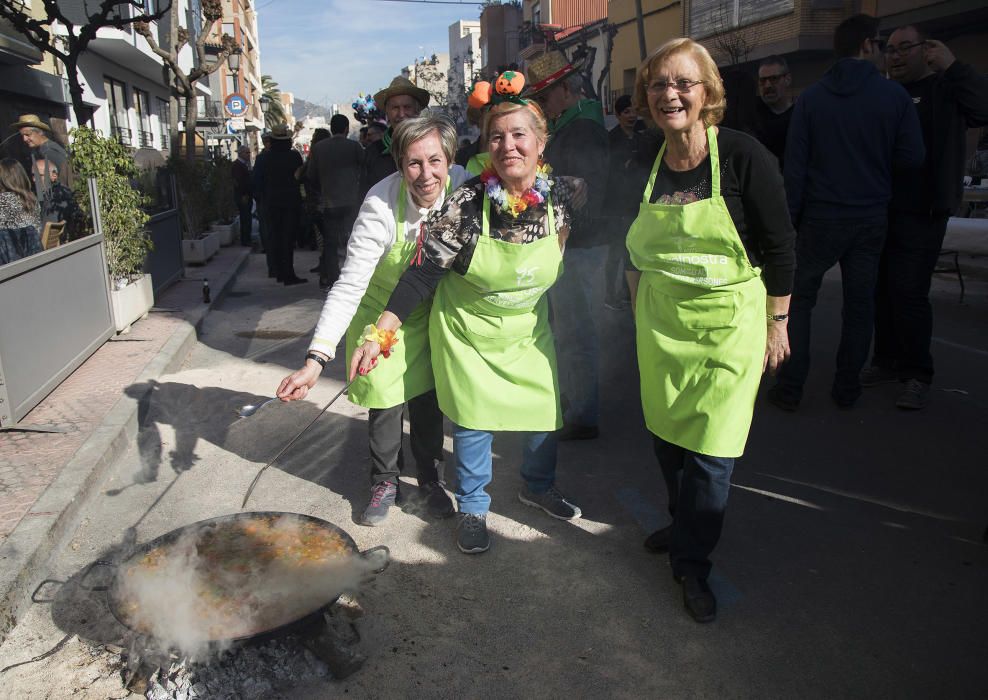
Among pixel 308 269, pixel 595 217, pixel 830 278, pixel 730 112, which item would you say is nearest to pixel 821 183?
pixel 730 112

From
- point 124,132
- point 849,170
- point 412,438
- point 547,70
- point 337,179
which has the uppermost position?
point 124,132

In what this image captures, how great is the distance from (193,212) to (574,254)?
9902mm

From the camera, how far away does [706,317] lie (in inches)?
102

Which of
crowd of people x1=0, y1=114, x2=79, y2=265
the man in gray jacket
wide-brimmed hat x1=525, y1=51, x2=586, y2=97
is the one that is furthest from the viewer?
the man in gray jacket

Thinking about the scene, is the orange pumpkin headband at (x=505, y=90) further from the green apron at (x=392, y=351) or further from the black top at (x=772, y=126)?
the black top at (x=772, y=126)

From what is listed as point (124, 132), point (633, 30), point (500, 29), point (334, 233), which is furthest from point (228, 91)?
point (334, 233)

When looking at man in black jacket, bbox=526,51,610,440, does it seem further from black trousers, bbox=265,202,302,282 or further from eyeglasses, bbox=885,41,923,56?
black trousers, bbox=265,202,302,282

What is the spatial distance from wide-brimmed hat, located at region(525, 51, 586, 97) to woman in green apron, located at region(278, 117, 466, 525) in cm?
109

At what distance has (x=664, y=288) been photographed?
2688 mm

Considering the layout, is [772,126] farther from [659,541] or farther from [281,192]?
[281,192]

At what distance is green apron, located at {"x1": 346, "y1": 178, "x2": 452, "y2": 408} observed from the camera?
3176mm

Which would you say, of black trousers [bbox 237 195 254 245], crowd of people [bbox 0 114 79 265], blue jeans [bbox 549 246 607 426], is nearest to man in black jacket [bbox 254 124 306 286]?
crowd of people [bbox 0 114 79 265]

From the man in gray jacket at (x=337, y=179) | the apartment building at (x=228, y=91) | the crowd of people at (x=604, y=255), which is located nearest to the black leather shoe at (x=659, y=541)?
the crowd of people at (x=604, y=255)

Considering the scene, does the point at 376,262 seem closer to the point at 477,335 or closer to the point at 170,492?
the point at 477,335
